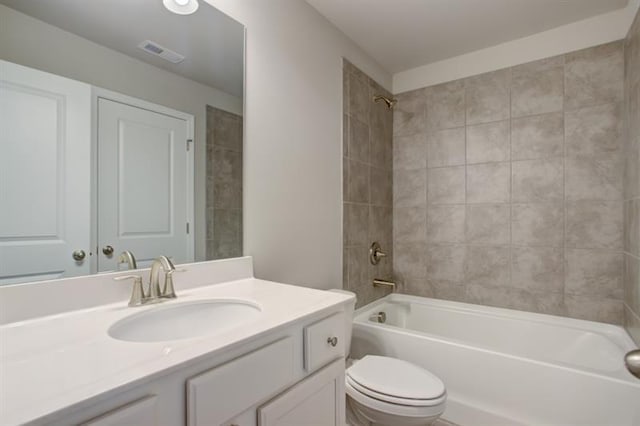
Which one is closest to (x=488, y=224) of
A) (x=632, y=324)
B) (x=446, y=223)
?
(x=446, y=223)

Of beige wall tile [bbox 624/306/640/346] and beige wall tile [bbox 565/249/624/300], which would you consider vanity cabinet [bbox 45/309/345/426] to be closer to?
beige wall tile [bbox 624/306/640/346]

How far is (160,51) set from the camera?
3.87 feet

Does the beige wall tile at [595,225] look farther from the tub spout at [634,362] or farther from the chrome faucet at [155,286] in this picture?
the chrome faucet at [155,286]

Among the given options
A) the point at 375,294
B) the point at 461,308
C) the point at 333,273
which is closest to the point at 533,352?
the point at 461,308

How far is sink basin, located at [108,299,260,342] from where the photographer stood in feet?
2.93

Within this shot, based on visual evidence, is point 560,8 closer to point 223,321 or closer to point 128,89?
point 128,89

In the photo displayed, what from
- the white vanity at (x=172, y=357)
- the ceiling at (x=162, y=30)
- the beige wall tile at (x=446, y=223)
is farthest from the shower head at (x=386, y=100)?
the white vanity at (x=172, y=357)

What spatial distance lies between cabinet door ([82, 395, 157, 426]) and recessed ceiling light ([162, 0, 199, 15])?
1.32m

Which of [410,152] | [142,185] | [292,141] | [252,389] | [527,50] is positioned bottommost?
[252,389]

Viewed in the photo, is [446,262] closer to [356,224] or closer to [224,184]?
[356,224]

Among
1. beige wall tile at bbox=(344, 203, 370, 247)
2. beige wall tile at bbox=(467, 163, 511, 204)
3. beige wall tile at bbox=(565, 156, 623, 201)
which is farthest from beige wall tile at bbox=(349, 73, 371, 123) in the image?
beige wall tile at bbox=(565, 156, 623, 201)

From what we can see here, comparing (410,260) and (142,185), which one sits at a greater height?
(142,185)

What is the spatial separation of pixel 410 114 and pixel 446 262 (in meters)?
1.27

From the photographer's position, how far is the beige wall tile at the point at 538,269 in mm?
2068
